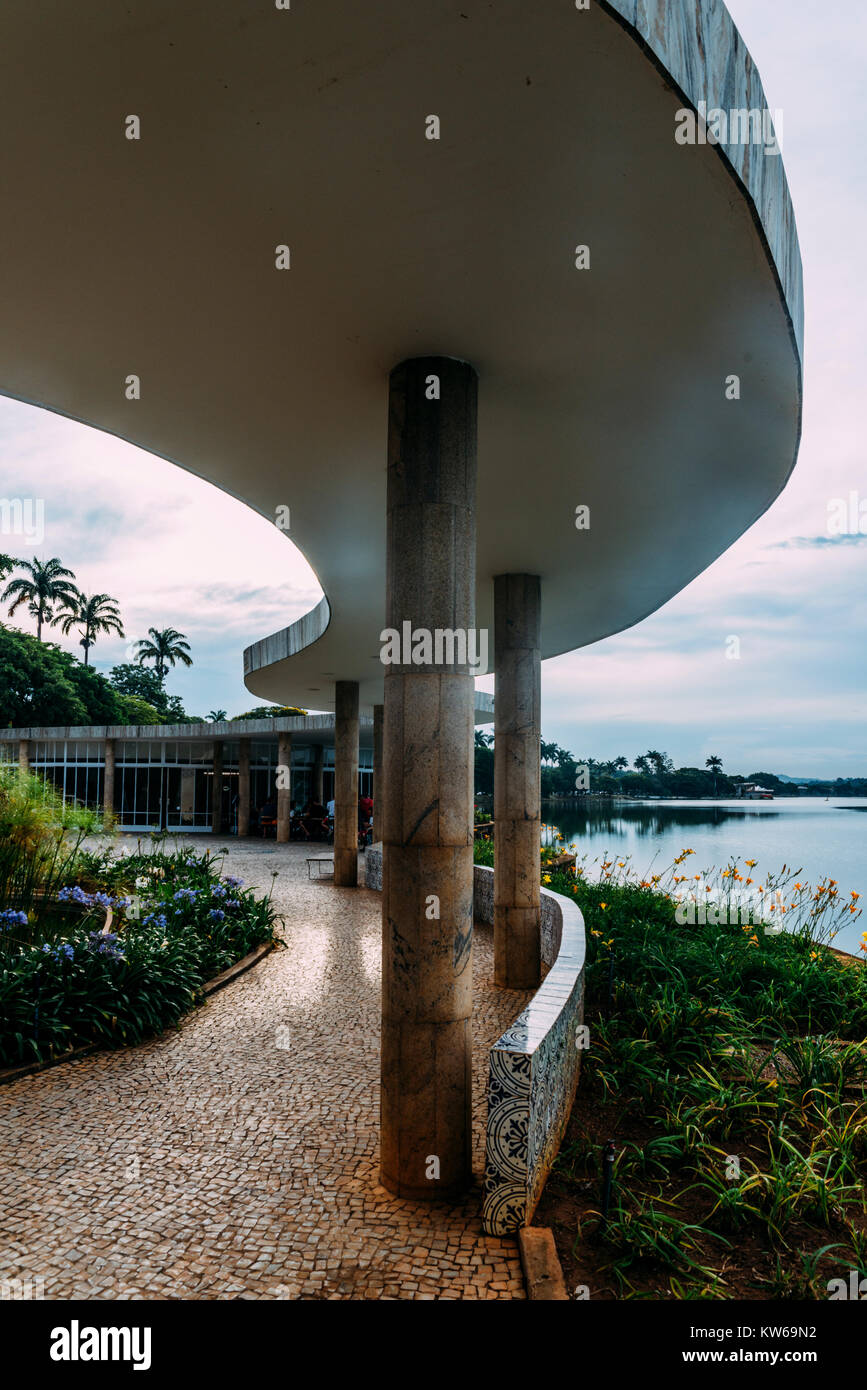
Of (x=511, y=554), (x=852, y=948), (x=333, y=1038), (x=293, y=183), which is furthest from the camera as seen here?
(x=852, y=948)

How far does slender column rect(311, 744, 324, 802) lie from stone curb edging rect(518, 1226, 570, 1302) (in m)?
28.7

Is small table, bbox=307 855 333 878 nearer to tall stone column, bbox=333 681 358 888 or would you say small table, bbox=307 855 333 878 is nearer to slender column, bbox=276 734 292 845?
Answer: tall stone column, bbox=333 681 358 888

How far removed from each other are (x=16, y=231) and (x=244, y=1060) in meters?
5.66

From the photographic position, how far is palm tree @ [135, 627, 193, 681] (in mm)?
69438

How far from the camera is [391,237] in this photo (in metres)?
3.46

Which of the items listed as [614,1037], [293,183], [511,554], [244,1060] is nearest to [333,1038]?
[244,1060]

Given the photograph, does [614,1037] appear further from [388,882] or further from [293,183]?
[293,183]

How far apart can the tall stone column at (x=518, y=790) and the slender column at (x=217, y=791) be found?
2228 centimetres

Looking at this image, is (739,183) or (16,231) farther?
(16,231)

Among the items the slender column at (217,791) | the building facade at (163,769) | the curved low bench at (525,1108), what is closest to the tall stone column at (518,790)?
the curved low bench at (525,1108)

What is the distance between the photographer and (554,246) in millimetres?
3438

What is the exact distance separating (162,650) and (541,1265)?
71286 millimetres

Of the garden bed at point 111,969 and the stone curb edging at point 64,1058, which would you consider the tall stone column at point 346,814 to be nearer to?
the garden bed at point 111,969

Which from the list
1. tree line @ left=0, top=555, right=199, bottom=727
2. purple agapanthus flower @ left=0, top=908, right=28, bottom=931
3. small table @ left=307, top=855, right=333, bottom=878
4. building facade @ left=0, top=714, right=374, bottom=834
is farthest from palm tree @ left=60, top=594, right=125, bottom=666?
purple agapanthus flower @ left=0, top=908, right=28, bottom=931
